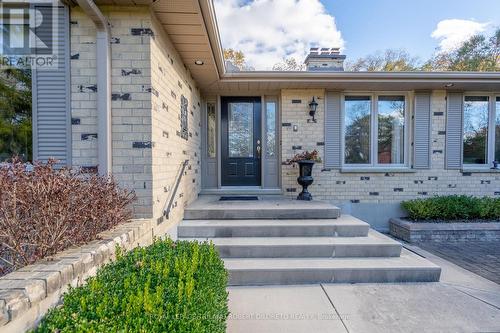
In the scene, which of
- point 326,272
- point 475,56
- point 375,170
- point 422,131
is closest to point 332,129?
point 375,170

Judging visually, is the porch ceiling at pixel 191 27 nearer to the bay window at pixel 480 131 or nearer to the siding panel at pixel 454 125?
the siding panel at pixel 454 125

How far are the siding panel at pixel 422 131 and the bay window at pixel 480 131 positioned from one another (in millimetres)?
834

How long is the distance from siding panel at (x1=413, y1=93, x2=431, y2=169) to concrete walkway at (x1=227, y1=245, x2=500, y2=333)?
285 cm

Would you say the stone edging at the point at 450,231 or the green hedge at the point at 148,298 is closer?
the green hedge at the point at 148,298

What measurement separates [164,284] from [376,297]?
6.65 ft

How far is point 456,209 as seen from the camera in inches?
189

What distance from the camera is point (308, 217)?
3.79 meters

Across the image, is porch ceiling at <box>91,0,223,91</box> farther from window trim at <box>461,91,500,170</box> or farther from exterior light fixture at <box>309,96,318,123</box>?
window trim at <box>461,91,500,170</box>

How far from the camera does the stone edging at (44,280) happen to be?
1194mm

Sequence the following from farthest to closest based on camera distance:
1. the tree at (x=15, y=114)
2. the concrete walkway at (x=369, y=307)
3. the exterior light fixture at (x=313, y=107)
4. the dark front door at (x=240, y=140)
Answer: the dark front door at (x=240, y=140) < the exterior light fixture at (x=313, y=107) < the tree at (x=15, y=114) < the concrete walkway at (x=369, y=307)

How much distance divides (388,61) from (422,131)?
1157 centimetres

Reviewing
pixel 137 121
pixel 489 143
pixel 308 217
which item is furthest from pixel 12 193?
pixel 489 143

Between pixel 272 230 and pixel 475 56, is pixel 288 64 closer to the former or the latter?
Answer: pixel 475 56

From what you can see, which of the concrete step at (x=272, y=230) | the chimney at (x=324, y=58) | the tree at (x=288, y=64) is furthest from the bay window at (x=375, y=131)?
the tree at (x=288, y=64)
